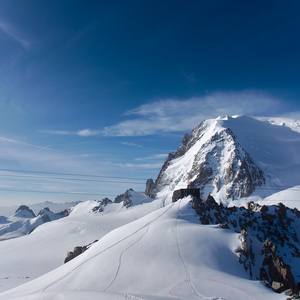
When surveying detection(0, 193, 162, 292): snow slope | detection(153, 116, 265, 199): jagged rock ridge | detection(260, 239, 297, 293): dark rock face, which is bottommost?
detection(0, 193, 162, 292): snow slope

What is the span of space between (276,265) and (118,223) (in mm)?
92555

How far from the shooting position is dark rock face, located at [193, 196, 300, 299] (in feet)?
113

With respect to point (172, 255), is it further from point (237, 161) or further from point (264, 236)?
point (237, 161)

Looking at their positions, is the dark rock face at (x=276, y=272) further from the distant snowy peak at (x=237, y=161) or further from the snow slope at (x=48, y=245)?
the distant snowy peak at (x=237, y=161)

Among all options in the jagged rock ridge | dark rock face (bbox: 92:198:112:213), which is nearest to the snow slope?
dark rock face (bbox: 92:198:112:213)

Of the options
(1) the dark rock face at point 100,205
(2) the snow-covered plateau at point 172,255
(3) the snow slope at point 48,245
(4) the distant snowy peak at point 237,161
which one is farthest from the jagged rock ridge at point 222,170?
(1) the dark rock face at point 100,205

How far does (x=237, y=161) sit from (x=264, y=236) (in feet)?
329

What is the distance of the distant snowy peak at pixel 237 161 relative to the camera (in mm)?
140750

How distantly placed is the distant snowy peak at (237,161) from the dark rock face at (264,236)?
251 ft

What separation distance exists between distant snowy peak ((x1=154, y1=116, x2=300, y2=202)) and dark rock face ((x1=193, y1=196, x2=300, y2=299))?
76462mm

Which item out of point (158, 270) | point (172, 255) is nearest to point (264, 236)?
point (172, 255)

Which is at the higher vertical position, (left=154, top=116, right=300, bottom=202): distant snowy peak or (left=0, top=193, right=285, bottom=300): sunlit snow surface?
(left=154, top=116, right=300, bottom=202): distant snowy peak

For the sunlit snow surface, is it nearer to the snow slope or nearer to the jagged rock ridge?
the snow slope

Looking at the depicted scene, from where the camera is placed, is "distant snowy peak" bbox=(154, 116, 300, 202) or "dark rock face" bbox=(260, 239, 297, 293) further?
"distant snowy peak" bbox=(154, 116, 300, 202)
